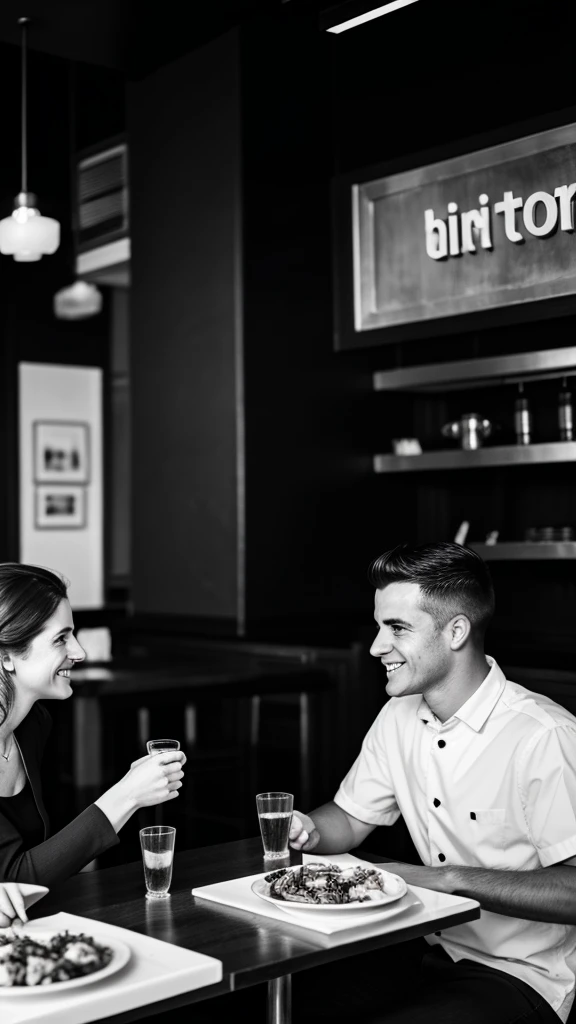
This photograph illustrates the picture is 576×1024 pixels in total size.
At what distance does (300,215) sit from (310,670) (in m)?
1.92

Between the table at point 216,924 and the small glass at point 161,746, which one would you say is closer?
the table at point 216,924

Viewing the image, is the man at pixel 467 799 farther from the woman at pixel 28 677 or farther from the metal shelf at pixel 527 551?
the metal shelf at pixel 527 551

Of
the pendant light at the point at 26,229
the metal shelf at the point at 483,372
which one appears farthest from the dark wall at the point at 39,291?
the metal shelf at the point at 483,372

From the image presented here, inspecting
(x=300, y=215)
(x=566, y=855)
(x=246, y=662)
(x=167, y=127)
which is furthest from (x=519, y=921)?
(x=167, y=127)

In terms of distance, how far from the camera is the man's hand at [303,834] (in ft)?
7.64

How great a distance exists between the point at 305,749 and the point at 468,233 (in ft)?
6.54

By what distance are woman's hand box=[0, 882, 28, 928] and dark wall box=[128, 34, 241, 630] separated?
9.96 ft

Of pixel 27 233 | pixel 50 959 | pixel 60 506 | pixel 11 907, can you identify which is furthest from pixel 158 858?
pixel 60 506

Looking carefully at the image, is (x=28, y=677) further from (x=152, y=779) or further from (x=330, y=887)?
(x=330, y=887)

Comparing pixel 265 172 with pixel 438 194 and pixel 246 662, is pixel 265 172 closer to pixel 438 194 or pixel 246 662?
pixel 438 194

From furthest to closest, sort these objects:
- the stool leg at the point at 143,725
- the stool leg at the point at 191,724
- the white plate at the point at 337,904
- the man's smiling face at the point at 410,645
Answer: the stool leg at the point at 191,724, the stool leg at the point at 143,725, the man's smiling face at the point at 410,645, the white plate at the point at 337,904

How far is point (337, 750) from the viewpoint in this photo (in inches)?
180

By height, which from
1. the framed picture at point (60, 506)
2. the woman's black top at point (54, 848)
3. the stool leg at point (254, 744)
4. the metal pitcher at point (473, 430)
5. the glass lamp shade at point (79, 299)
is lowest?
the stool leg at point (254, 744)

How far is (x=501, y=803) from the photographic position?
90.2 inches
